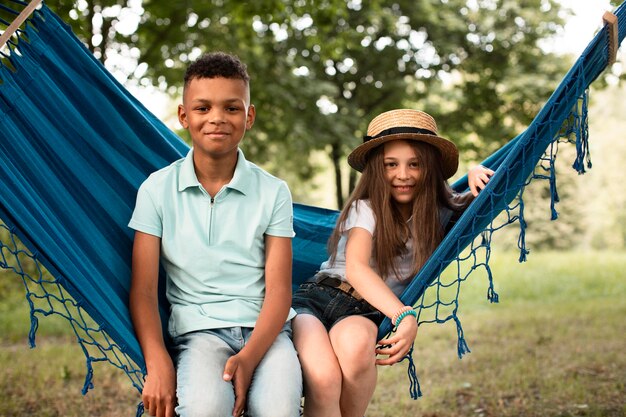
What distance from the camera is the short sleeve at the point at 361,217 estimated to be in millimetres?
2238

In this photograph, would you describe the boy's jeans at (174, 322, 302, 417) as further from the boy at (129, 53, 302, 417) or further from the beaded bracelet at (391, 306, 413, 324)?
the beaded bracelet at (391, 306, 413, 324)

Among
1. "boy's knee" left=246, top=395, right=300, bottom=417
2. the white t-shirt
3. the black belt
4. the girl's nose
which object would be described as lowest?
"boy's knee" left=246, top=395, right=300, bottom=417

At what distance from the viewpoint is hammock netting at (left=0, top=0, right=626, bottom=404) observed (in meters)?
1.76

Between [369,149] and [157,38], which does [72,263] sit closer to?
[369,149]

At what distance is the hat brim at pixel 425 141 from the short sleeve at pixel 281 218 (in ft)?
1.26

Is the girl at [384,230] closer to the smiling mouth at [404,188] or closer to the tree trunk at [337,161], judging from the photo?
the smiling mouth at [404,188]

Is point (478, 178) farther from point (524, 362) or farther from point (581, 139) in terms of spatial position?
point (524, 362)

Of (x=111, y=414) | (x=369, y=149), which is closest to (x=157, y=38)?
(x=111, y=414)

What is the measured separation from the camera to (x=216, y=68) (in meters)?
1.96

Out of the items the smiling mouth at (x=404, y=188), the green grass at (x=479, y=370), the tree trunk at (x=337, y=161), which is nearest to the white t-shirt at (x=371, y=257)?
the smiling mouth at (x=404, y=188)

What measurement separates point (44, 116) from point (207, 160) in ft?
1.64

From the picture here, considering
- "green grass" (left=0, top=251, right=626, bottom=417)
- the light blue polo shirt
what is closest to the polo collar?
the light blue polo shirt

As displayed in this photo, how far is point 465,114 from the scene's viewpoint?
31.5 feet

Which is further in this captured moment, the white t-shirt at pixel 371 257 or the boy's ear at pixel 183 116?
the white t-shirt at pixel 371 257
